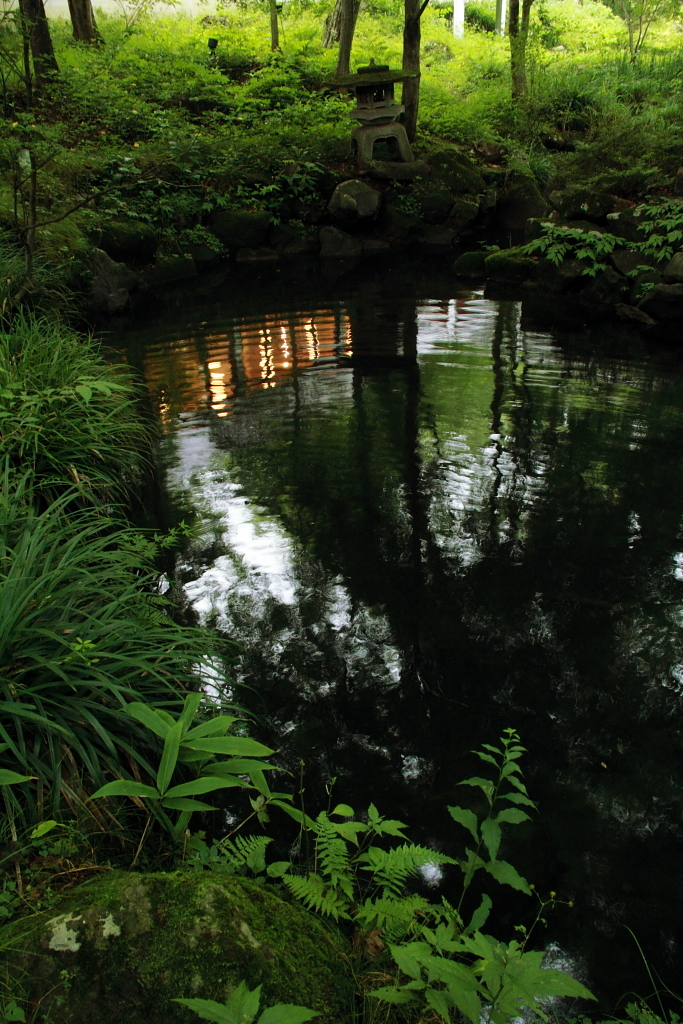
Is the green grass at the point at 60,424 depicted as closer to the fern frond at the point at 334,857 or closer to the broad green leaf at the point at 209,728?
the broad green leaf at the point at 209,728

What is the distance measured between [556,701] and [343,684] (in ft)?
3.17

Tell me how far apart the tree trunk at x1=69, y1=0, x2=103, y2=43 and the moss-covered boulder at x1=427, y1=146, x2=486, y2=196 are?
11.5 m

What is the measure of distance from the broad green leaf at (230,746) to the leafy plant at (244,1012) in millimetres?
640

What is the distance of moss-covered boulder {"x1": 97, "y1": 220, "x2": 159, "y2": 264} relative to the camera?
39.8ft

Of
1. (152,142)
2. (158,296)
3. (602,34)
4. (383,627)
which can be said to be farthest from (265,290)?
(602,34)

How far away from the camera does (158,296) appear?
1212 centimetres

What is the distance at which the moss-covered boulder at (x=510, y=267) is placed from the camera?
11.9 m

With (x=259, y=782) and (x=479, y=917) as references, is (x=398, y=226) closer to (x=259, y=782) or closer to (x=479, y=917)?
(x=259, y=782)

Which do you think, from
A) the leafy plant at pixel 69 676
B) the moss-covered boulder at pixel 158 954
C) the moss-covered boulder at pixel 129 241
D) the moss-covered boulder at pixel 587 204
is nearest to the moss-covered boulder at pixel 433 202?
the moss-covered boulder at pixel 587 204

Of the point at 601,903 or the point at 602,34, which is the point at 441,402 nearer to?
the point at 601,903

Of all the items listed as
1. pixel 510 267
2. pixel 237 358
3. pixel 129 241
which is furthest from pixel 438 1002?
pixel 129 241

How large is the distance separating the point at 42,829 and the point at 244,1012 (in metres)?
0.79

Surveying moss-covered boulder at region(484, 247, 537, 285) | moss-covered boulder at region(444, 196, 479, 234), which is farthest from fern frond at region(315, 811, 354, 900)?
moss-covered boulder at region(444, 196, 479, 234)

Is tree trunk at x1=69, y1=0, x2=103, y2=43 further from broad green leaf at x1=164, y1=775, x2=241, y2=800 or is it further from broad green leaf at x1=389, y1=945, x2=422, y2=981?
broad green leaf at x1=389, y1=945, x2=422, y2=981
